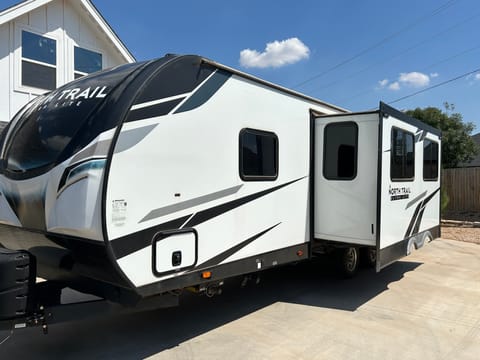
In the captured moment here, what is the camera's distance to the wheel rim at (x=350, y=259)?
6.77 metres

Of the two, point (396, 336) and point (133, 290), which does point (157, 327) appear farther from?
point (396, 336)

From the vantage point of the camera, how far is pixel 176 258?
12.1ft

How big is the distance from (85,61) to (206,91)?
867 centimetres

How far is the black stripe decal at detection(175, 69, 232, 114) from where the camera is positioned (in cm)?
385

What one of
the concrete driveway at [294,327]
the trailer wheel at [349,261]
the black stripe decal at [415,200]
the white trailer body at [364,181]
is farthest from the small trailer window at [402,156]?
the concrete driveway at [294,327]

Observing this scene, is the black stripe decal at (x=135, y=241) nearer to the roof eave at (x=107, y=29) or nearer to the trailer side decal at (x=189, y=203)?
the trailer side decal at (x=189, y=203)

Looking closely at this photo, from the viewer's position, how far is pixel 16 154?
404 centimetres

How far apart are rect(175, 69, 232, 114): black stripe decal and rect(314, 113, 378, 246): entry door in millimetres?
2036

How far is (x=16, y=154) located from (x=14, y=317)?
167 cm

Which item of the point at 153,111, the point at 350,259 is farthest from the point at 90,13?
the point at 350,259

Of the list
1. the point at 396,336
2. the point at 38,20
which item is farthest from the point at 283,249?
the point at 38,20

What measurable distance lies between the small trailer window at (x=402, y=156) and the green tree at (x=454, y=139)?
17.0m

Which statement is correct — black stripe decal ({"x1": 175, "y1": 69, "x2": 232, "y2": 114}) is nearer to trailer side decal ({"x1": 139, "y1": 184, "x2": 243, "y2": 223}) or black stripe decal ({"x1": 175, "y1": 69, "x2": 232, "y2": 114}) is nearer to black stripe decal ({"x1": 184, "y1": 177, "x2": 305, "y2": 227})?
trailer side decal ({"x1": 139, "y1": 184, "x2": 243, "y2": 223})

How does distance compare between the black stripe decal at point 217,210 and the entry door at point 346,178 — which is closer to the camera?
the black stripe decal at point 217,210
